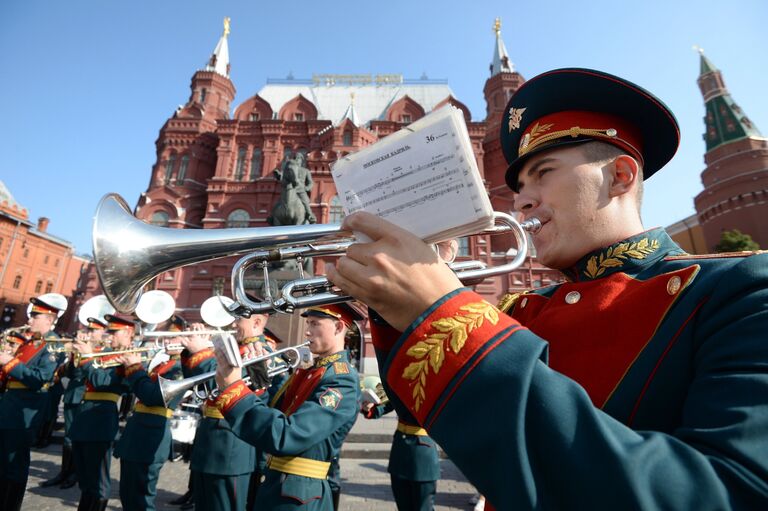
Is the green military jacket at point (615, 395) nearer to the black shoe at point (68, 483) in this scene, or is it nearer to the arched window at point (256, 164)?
the black shoe at point (68, 483)

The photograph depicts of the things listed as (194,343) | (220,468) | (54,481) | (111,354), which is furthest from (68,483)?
(220,468)

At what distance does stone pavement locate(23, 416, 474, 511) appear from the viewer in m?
6.16

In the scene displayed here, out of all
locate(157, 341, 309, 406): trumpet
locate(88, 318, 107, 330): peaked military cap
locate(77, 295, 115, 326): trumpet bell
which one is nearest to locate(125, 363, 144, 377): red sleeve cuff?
locate(157, 341, 309, 406): trumpet

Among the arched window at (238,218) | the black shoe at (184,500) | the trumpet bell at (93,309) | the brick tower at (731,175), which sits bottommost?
the black shoe at (184,500)

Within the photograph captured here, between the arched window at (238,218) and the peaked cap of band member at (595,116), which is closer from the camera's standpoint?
the peaked cap of band member at (595,116)

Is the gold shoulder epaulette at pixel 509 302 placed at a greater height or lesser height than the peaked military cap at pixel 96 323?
lesser

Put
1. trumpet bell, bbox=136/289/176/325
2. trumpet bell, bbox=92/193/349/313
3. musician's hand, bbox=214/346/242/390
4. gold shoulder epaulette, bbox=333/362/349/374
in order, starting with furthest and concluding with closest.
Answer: trumpet bell, bbox=136/289/176/325 < gold shoulder epaulette, bbox=333/362/349/374 < musician's hand, bbox=214/346/242/390 < trumpet bell, bbox=92/193/349/313

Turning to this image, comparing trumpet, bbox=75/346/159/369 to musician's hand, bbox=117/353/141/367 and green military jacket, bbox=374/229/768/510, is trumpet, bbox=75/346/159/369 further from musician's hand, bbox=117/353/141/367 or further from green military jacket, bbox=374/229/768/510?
green military jacket, bbox=374/229/768/510

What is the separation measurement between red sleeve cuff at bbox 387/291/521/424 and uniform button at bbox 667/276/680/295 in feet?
1.89

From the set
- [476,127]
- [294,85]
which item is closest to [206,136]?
[294,85]

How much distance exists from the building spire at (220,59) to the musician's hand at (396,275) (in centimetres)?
3972

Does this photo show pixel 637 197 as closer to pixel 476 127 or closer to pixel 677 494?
pixel 677 494

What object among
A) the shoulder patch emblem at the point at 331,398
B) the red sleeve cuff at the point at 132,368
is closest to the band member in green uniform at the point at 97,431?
the red sleeve cuff at the point at 132,368

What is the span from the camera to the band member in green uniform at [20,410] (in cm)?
534
